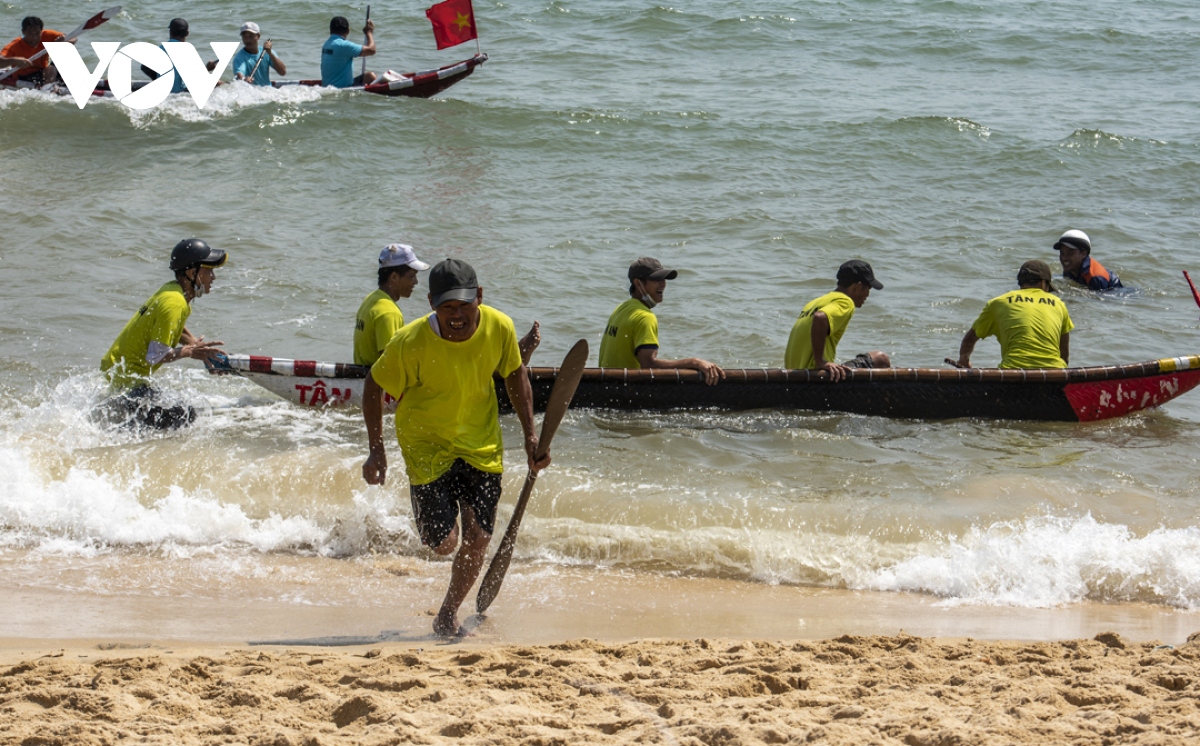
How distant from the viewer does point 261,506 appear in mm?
6770

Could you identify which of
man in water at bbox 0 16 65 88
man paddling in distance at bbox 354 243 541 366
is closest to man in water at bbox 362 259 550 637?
man paddling in distance at bbox 354 243 541 366

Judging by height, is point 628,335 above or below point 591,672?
above

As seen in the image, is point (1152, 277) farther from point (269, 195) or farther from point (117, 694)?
point (117, 694)

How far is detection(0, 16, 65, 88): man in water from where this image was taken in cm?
1677

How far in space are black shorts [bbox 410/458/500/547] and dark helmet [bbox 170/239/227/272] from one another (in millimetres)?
2690

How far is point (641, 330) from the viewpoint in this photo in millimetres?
7613

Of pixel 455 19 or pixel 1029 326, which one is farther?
pixel 455 19

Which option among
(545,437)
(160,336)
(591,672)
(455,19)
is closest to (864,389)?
(545,437)

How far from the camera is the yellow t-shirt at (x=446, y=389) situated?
4.64 meters

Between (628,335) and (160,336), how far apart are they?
9.45 feet

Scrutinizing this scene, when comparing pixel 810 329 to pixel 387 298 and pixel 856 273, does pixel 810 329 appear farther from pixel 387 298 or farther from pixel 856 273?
pixel 387 298

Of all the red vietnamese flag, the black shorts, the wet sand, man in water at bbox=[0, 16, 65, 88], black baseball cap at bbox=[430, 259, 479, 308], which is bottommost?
the wet sand

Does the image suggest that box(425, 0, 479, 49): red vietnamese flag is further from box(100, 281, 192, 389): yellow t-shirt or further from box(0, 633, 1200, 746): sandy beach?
box(0, 633, 1200, 746): sandy beach

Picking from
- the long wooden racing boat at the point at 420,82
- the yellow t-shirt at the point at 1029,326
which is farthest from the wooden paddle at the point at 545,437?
the long wooden racing boat at the point at 420,82
